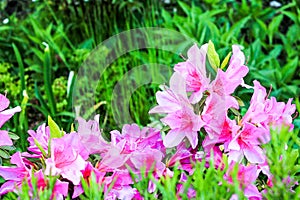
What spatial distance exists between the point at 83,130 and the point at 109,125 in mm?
1891

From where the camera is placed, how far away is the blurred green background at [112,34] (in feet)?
11.4

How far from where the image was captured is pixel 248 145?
1.63 m

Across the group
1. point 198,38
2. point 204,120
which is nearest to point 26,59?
point 198,38

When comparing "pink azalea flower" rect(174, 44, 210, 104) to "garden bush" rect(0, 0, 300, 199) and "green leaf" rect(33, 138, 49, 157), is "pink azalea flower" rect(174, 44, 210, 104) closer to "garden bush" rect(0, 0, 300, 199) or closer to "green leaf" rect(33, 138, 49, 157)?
"garden bush" rect(0, 0, 300, 199)

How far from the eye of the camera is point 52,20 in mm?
4676

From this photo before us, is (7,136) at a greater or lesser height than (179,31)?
greater

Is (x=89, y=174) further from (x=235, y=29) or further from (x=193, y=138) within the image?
(x=235, y=29)

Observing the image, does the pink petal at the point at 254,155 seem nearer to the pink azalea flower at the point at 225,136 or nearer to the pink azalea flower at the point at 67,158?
the pink azalea flower at the point at 225,136

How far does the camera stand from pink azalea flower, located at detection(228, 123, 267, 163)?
5.28ft

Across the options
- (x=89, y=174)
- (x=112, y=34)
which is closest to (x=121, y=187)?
(x=89, y=174)

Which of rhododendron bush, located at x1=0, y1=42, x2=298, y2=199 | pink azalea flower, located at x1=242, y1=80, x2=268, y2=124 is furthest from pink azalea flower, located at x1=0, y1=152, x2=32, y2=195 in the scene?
pink azalea flower, located at x1=242, y1=80, x2=268, y2=124

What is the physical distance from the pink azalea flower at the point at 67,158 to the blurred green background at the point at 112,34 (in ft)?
5.06

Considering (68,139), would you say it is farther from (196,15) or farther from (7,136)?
(196,15)

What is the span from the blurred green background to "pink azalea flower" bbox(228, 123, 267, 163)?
148 cm
